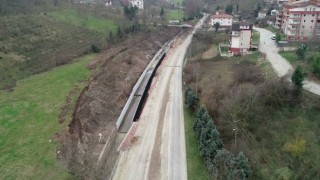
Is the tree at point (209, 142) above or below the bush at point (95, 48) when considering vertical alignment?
below

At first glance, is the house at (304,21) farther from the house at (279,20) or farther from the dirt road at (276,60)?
the house at (279,20)

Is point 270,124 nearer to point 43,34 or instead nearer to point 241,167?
point 241,167

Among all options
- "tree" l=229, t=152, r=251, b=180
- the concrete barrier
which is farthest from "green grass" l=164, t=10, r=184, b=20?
"tree" l=229, t=152, r=251, b=180

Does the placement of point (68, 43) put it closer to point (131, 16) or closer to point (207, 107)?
point (131, 16)

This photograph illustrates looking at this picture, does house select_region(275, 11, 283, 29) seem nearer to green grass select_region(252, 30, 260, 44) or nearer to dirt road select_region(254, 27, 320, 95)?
green grass select_region(252, 30, 260, 44)

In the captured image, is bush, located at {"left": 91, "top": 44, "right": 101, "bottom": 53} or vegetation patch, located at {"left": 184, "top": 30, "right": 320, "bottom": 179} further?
bush, located at {"left": 91, "top": 44, "right": 101, "bottom": 53}

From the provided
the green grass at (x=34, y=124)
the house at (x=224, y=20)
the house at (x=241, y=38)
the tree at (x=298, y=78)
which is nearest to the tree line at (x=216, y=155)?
the tree at (x=298, y=78)

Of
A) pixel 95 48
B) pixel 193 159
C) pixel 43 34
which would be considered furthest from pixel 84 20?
pixel 193 159
